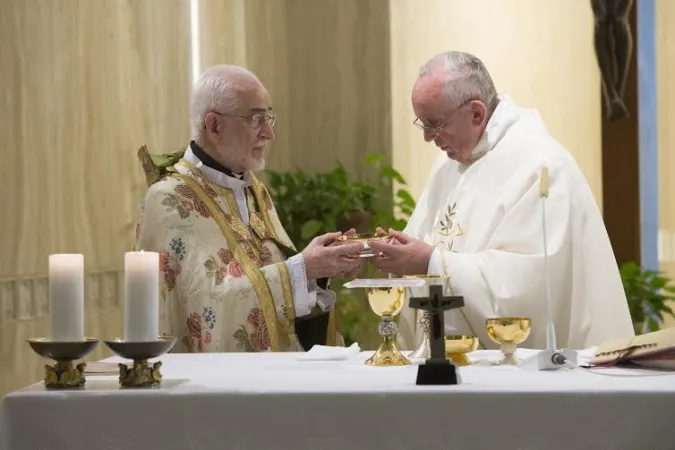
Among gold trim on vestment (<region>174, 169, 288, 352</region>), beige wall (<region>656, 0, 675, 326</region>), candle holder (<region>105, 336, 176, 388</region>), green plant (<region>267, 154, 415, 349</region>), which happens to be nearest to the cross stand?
candle holder (<region>105, 336, 176, 388</region>)

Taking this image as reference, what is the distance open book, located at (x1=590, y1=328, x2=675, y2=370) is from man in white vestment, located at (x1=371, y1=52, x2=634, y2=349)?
3.60ft

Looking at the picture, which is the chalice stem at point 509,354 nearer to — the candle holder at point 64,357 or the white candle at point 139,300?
the white candle at point 139,300

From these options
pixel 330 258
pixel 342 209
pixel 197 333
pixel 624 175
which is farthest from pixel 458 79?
pixel 624 175

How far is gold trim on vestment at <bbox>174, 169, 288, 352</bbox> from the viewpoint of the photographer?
4359mm

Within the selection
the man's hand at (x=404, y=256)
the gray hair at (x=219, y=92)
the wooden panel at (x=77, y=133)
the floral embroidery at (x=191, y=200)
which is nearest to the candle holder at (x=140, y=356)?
the man's hand at (x=404, y=256)

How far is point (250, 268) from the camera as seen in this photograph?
14.5ft

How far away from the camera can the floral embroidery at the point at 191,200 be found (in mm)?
4500

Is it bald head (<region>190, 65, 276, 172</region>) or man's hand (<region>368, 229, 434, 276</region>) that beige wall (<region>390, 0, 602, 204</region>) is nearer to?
bald head (<region>190, 65, 276, 172</region>)

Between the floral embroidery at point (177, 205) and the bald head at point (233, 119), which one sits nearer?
the floral embroidery at point (177, 205)

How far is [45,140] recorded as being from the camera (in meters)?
5.75

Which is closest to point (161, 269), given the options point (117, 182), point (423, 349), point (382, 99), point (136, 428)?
point (423, 349)

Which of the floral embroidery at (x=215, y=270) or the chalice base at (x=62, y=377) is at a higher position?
the floral embroidery at (x=215, y=270)

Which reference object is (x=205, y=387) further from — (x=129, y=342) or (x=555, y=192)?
(x=555, y=192)

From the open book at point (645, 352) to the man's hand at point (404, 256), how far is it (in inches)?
48.8
